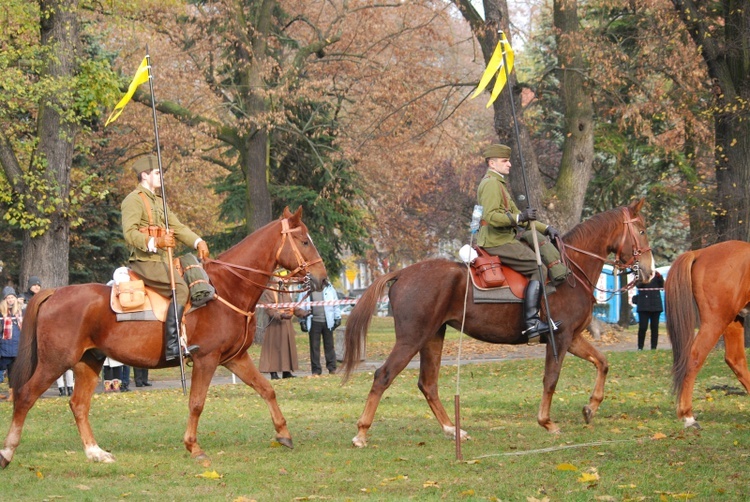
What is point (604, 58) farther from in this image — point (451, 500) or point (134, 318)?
point (451, 500)

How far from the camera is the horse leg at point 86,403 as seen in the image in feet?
35.7

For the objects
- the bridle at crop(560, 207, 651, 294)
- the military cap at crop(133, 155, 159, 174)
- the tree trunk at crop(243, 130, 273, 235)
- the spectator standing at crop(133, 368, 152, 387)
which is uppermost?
the tree trunk at crop(243, 130, 273, 235)

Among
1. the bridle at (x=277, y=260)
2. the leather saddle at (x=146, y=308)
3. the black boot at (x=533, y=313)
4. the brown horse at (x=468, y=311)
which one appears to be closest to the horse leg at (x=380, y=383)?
the brown horse at (x=468, y=311)

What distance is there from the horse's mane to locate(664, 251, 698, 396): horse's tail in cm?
93

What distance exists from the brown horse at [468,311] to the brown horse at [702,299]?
1.67ft

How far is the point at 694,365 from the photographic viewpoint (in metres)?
12.0

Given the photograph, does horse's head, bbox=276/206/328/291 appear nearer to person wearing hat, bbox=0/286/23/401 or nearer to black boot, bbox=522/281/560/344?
black boot, bbox=522/281/560/344

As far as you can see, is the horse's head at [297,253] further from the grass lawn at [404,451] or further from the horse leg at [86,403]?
the horse leg at [86,403]

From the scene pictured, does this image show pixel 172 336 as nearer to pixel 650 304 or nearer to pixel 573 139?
pixel 650 304

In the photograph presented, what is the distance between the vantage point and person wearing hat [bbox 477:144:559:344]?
1208cm

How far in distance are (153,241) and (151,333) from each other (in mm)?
947

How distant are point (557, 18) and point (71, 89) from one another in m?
12.2

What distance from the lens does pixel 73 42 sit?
25.2 meters

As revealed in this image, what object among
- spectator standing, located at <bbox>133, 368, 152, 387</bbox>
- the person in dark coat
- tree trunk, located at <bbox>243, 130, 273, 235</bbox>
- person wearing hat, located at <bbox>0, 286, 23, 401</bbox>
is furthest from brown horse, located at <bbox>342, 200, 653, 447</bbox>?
tree trunk, located at <bbox>243, 130, 273, 235</bbox>
